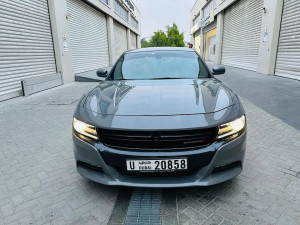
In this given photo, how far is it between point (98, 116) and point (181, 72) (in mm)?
1634

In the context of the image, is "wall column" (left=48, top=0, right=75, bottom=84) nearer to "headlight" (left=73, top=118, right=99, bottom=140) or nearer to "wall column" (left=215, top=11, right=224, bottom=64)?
"headlight" (left=73, top=118, right=99, bottom=140)

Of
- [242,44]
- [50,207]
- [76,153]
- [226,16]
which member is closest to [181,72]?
[76,153]

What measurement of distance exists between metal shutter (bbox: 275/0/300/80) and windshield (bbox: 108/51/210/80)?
6.94 m

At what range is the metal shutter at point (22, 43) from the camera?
Result: 7.05 m

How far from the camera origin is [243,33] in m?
14.4

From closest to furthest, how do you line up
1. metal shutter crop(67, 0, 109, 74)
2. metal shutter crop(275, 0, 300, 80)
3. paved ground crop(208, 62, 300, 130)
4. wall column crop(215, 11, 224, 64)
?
paved ground crop(208, 62, 300, 130), metal shutter crop(275, 0, 300, 80), metal shutter crop(67, 0, 109, 74), wall column crop(215, 11, 224, 64)

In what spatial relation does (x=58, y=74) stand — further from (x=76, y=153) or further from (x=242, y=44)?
(x=242, y=44)

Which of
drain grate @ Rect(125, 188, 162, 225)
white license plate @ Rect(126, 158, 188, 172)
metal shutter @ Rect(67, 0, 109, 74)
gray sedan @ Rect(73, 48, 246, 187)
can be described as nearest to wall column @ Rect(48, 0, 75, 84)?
metal shutter @ Rect(67, 0, 109, 74)

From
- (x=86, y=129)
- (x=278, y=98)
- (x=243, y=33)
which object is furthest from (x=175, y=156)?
(x=243, y=33)

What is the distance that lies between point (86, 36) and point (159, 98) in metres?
13.0

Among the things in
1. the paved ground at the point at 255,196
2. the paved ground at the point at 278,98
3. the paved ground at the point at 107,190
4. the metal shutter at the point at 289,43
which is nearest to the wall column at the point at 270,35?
the metal shutter at the point at 289,43

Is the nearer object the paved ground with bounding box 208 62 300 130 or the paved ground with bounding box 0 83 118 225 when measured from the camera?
the paved ground with bounding box 0 83 118 225

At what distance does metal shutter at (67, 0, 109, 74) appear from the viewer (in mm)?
12117

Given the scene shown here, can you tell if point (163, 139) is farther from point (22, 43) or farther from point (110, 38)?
point (110, 38)
